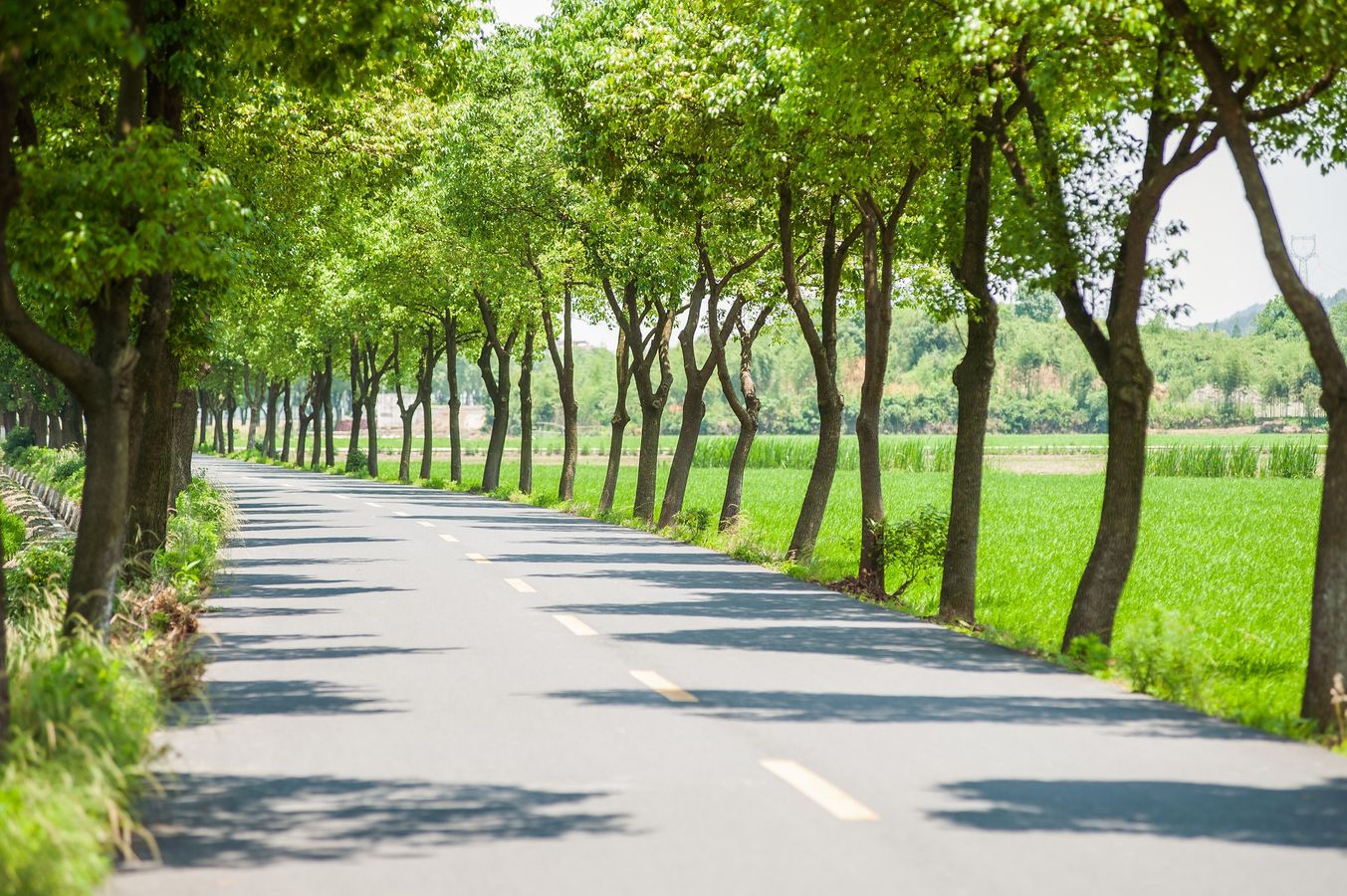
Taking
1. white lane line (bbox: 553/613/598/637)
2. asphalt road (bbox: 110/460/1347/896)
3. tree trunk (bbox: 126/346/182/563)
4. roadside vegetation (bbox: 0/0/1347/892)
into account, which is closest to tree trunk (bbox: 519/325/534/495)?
roadside vegetation (bbox: 0/0/1347/892)

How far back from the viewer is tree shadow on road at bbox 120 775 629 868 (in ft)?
20.1

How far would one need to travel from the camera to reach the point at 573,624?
552 inches

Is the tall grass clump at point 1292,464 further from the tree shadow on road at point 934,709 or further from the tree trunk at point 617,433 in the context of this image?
the tree shadow on road at point 934,709

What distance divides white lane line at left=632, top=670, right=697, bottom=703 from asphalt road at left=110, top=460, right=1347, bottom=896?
0.13 ft

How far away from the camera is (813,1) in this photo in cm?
1445

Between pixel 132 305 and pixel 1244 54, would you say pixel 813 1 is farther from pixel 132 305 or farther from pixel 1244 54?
pixel 132 305

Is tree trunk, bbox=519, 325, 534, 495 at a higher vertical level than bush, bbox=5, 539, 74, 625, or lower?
higher

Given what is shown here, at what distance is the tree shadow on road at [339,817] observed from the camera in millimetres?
6113

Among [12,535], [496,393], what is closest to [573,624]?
[12,535]

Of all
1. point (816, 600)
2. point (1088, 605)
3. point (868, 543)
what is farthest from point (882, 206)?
point (1088, 605)

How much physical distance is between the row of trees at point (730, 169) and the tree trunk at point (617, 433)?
4350mm

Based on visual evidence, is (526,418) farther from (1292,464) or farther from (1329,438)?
(1329,438)

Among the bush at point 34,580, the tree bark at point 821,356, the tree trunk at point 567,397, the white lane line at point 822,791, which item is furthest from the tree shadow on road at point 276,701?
the tree trunk at point 567,397

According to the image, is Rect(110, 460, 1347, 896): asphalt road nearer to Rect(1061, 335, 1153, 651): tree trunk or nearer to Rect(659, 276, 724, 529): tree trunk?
Rect(1061, 335, 1153, 651): tree trunk
